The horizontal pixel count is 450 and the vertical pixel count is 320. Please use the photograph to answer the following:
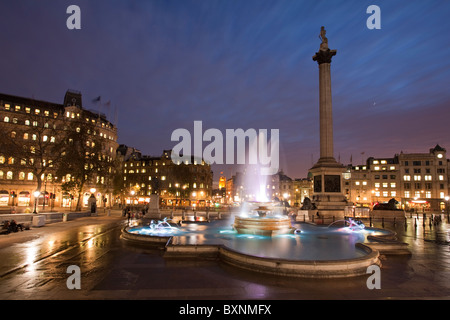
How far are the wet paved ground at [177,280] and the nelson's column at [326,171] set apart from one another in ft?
56.8

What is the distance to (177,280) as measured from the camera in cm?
966

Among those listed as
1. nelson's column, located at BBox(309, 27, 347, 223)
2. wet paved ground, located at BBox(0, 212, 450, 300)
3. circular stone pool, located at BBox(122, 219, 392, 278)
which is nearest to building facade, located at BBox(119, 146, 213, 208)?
nelson's column, located at BBox(309, 27, 347, 223)

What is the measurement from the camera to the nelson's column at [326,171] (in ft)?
105

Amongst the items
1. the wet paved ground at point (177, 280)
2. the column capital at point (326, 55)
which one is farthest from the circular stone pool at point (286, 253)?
the column capital at point (326, 55)

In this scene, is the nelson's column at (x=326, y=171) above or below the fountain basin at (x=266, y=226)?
above

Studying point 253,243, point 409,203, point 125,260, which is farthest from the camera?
point 409,203

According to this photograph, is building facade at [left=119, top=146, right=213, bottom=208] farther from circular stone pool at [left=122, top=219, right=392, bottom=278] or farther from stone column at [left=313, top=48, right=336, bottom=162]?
circular stone pool at [left=122, top=219, right=392, bottom=278]

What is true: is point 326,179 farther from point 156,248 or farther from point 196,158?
point 196,158

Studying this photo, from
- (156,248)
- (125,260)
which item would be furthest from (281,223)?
(125,260)

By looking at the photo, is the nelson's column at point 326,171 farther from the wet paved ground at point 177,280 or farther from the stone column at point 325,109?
the wet paved ground at point 177,280

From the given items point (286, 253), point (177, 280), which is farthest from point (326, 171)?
point (177, 280)

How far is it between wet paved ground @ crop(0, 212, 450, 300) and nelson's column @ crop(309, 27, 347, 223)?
1732 centimetres

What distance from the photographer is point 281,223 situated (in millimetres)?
19469

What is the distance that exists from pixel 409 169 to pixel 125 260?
99.0m
